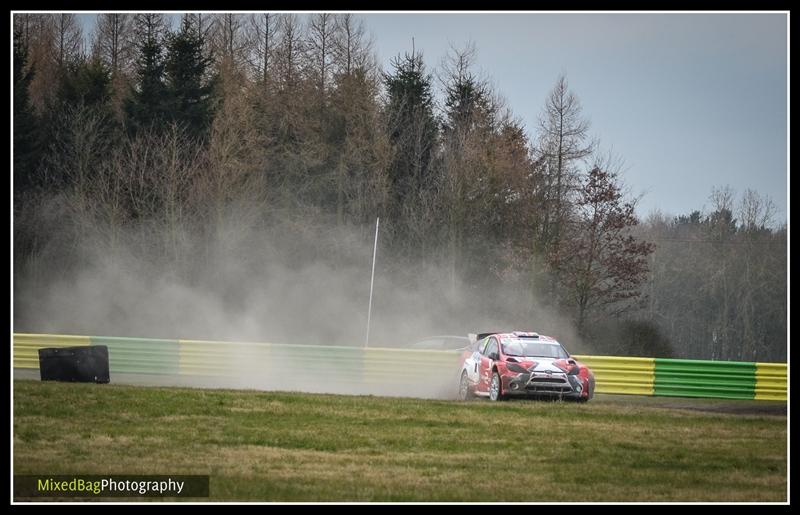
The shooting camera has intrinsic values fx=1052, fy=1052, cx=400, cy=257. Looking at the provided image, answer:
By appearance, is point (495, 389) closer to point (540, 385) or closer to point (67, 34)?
point (540, 385)

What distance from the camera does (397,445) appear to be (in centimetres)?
1540

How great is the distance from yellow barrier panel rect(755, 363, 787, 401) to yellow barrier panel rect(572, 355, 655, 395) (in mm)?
2299

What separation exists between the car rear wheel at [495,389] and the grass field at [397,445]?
0.65 meters

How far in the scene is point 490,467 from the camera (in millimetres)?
13930

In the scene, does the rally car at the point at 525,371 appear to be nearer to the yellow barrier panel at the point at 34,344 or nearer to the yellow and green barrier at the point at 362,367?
the yellow and green barrier at the point at 362,367

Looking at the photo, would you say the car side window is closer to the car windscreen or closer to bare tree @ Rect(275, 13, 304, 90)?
the car windscreen

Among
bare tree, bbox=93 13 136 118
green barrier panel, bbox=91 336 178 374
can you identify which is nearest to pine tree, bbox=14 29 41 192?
bare tree, bbox=93 13 136 118

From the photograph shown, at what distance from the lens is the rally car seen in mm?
20312

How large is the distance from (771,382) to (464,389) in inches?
274

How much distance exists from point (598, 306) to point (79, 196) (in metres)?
23.3

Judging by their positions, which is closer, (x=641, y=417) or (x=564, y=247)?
(x=641, y=417)

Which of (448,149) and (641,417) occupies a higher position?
(448,149)
